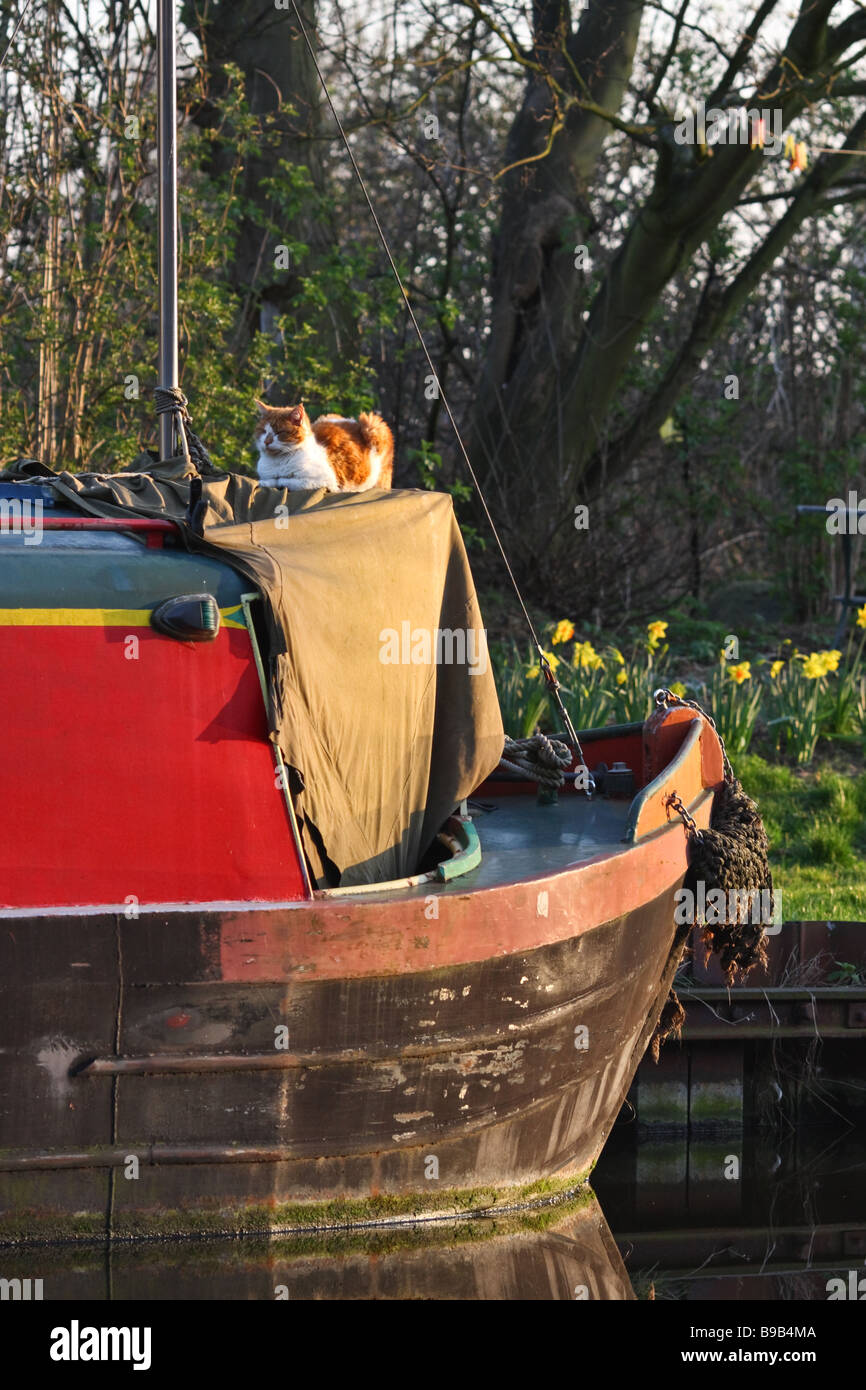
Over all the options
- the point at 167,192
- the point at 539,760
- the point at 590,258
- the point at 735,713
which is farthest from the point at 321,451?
the point at 590,258

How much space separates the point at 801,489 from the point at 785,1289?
360 inches

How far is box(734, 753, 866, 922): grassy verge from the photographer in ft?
22.3

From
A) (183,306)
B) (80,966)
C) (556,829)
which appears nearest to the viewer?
(80,966)

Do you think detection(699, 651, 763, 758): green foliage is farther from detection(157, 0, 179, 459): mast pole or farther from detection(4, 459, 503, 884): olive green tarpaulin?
detection(157, 0, 179, 459): mast pole

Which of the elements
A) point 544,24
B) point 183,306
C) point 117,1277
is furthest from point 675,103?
point 117,1277

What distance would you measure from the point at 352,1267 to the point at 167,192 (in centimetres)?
324

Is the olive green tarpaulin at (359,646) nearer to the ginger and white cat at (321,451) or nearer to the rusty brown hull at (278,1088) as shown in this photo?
the rusty brown hull at (278,1088)

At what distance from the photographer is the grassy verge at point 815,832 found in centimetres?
681

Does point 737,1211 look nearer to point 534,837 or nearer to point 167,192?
point 534,837

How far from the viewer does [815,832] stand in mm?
7516

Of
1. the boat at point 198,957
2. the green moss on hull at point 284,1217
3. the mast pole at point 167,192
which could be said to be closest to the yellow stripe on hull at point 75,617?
the boat at point 198,957

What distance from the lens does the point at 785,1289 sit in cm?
465

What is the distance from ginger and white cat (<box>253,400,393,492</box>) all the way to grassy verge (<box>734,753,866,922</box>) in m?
2.59

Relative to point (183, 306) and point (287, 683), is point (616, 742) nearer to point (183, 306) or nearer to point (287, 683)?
point (287, 683)
